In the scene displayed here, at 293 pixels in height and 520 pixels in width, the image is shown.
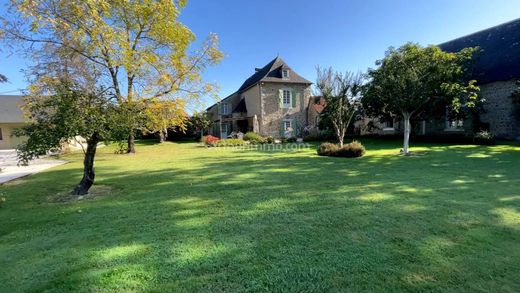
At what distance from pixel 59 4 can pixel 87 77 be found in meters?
3.78

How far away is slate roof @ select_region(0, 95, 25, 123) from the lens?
22.8 m

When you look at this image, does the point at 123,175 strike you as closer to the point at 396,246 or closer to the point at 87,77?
the point at 396,246

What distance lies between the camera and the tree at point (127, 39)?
451 inches

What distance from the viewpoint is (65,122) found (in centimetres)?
495

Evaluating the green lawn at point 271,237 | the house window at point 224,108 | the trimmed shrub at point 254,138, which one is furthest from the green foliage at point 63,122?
the house window at point 224,108

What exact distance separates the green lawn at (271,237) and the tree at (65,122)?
118 cm

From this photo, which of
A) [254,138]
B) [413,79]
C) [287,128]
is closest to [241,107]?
[287,128]

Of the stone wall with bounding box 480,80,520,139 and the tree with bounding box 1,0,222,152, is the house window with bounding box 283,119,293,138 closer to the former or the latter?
the tree with bounding box 1,0,222,152

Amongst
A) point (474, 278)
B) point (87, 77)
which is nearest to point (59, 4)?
point (87, 77)

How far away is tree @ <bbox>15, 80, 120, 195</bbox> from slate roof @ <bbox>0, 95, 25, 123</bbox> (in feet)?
76.9

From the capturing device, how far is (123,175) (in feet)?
26.5

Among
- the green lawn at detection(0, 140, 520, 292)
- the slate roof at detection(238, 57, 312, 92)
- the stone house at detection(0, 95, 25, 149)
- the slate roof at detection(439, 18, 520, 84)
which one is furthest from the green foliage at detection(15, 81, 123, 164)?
the stone house at detection(0, 95, 25, 149)

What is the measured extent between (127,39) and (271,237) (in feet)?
44.5

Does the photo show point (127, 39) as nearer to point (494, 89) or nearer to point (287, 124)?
point (287, 124)
